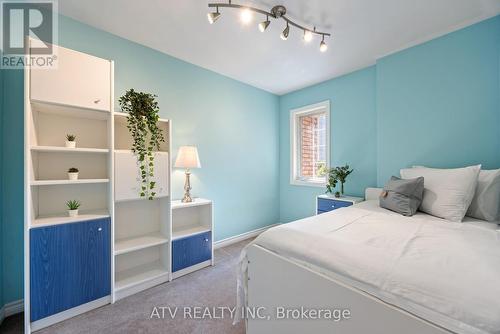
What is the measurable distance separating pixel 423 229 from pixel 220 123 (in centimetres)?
256

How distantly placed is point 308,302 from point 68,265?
183 centimetres

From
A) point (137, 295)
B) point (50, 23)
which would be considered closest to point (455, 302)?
point (137, 295)

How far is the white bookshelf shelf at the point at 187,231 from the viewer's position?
7.41 ft

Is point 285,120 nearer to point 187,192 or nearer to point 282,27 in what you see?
point 282,27

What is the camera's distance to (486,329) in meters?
0.61

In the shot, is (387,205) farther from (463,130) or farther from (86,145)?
(86,145)

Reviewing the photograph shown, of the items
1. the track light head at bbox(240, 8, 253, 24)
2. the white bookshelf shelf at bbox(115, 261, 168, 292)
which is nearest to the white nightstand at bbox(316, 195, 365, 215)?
the white bookshelf shelf at bbox(115, 261, 168, 292)

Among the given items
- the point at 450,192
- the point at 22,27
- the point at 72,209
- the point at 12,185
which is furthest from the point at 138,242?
the point at 450,192

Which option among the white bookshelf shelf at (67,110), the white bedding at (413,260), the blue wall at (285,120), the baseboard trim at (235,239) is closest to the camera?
the white bedding at (413,260)

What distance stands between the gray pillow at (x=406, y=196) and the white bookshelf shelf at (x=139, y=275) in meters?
2.34

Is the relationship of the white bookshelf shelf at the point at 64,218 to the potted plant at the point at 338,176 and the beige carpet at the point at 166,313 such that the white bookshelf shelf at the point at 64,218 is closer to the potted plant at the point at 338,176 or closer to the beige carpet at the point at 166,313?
the beige carpet at the point at 166,313

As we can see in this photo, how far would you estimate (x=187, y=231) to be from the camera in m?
2.43

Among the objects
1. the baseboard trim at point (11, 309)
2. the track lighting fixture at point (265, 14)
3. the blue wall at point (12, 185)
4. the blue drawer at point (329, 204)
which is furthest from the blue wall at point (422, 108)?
the baseboard trim at point (11, 309)

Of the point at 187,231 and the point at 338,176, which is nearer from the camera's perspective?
the point at 187,231
